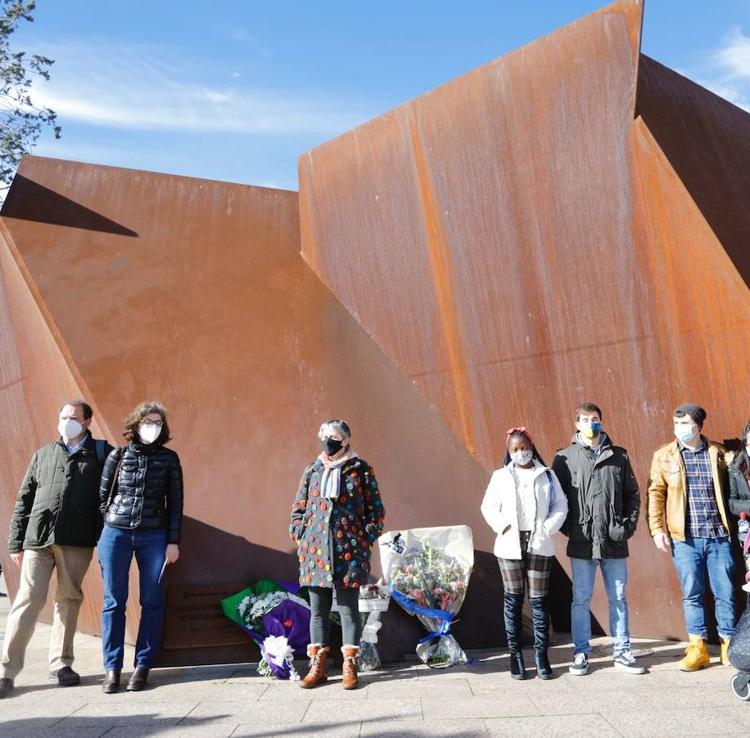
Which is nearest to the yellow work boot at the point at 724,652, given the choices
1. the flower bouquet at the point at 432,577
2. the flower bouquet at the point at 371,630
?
the flower bouquet at the point at 432,577

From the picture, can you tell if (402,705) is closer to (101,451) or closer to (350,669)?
(350,669)

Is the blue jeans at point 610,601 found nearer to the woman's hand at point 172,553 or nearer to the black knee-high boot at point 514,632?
the black knee-high boot at point 514,632

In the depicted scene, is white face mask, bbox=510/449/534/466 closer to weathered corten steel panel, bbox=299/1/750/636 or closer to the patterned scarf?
the patterned scarf

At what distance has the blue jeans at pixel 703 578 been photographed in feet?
14.0

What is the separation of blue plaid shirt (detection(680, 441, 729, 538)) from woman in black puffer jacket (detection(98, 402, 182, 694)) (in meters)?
2.85

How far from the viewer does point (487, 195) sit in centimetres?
569

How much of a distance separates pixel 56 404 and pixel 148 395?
2.49 ft

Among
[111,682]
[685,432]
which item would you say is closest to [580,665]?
[685,432]

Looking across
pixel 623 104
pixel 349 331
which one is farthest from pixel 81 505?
pixel 623 104

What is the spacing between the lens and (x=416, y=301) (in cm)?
608

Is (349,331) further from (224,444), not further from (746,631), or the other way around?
(746,631)

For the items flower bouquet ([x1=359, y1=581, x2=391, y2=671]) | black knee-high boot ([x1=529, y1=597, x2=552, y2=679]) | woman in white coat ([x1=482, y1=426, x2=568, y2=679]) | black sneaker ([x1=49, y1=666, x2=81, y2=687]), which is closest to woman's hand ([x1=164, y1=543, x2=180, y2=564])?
black sneaker ([x1=49, y1=666, x2=81, y2=687])

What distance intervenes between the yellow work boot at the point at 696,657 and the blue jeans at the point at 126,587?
2868mm

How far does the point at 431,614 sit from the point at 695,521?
158 cm
